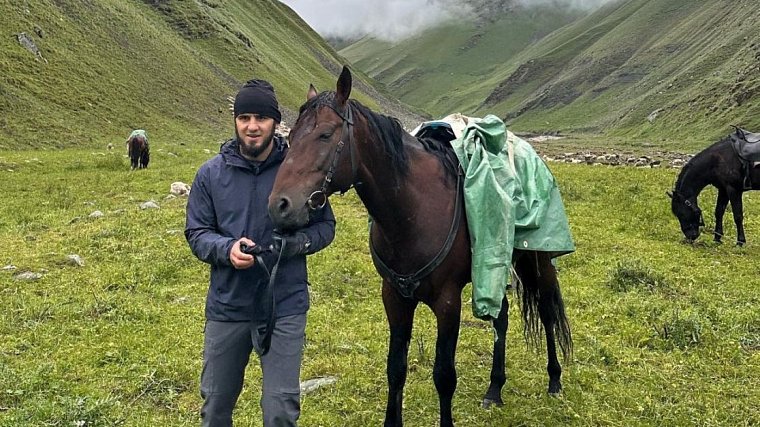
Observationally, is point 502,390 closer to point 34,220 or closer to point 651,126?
point 34,220

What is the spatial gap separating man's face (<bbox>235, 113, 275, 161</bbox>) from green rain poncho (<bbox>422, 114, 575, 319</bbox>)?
5.72 feet

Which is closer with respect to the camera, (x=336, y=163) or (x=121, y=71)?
(x=336, y=163)

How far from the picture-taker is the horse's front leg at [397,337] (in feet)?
16.0

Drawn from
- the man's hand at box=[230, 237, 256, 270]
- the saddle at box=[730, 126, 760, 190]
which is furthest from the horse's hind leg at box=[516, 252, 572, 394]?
the saddle at box=[730, 126, 760, 190]

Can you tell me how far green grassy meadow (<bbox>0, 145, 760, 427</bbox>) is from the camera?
5535mm

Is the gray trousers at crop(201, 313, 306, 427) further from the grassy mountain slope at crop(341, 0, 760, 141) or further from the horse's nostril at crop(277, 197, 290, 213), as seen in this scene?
the grassy mountain slope at crop(341, 0, 760, 141)

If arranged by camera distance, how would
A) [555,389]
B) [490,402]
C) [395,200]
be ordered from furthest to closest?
[555,389] → [490,402] → [395,200]

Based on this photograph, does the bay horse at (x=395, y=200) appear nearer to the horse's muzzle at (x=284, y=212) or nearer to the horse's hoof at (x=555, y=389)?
the horse's muzzle at (x=284, y=212)

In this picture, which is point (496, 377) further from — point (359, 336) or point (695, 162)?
point (695, 162)

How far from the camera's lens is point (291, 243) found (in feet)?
12.1

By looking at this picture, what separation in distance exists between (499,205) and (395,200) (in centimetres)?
96

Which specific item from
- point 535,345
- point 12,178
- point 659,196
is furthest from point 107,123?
point 535,345

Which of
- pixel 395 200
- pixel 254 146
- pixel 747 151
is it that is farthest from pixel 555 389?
pixel 747 151

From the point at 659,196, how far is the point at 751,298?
6.72 meters
